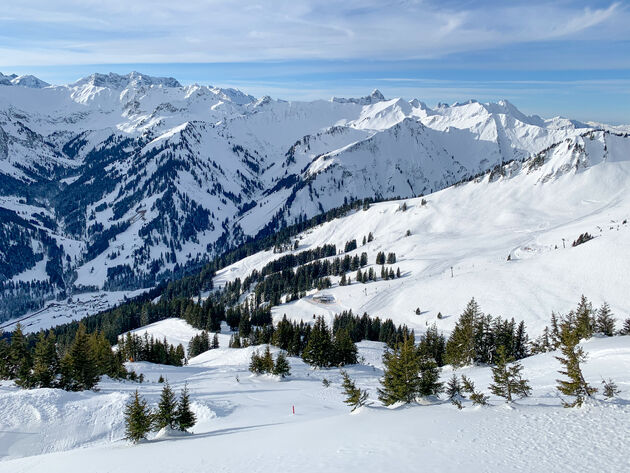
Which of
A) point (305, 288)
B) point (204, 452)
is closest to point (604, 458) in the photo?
point (204, 452)

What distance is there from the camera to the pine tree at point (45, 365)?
2032 inches

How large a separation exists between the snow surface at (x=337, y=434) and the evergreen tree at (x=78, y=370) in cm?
647

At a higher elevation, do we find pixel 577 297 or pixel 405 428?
pixel 405 428

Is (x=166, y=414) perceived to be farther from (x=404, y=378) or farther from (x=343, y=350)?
(x=343, y=350)

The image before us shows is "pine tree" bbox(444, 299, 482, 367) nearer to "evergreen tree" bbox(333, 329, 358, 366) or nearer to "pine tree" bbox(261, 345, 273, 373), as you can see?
"evergreen tree" bbox(333, 329, 358, 366)

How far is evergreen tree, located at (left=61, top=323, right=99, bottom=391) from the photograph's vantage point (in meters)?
53.0

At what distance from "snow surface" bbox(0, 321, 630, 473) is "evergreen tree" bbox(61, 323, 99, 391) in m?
6.47

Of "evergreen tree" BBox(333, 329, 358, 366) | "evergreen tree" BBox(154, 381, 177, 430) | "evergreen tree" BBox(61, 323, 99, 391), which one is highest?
"evergreen tree" BBox(154, 381, 177, 430)

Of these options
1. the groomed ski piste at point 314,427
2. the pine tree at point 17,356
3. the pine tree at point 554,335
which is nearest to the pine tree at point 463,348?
the groomed ski piste at point 314,427

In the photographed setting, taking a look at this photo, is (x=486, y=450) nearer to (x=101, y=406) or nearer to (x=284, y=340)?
(x=101, y=406)

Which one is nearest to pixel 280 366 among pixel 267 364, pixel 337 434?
pixel 267 364

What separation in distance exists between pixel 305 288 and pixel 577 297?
346 ft

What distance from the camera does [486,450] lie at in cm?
1927

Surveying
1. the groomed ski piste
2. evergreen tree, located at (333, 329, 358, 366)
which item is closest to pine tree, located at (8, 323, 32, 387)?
the groomed ski piste
